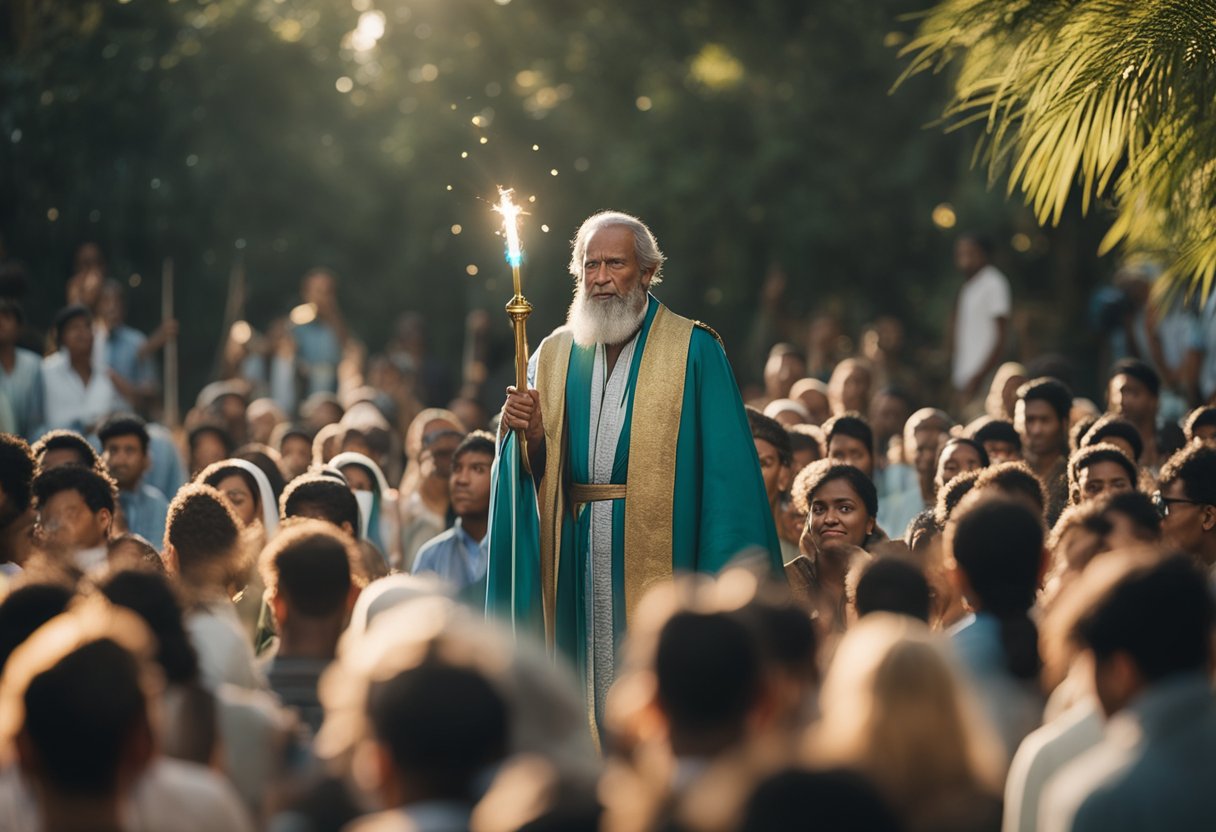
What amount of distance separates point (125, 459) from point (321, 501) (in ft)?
8.62

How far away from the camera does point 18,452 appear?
747cm

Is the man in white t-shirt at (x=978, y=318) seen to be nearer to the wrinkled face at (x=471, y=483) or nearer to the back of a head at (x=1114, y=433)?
the back of a head at (x=1114, y=433)

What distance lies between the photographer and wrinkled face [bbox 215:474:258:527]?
8.54 meters

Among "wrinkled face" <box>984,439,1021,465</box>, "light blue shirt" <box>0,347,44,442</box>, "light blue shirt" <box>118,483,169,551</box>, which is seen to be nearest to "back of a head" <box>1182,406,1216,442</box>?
"wrinkled face" <box>984,439,1021,465</box>

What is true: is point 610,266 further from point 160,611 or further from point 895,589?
point 160,611

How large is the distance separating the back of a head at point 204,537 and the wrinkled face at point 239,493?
1.96 metres

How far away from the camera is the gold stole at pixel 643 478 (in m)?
7.48

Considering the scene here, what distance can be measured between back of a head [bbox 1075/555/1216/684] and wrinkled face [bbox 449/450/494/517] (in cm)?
540

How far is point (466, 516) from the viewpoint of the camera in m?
9.08

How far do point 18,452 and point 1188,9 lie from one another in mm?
4816

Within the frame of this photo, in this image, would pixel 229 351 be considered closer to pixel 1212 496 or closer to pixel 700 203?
pixel 700 203

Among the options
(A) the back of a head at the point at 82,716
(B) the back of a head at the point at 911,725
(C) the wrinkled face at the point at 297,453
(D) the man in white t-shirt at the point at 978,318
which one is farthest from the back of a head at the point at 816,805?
(D) the man in white t-shirt at the point at 978,318

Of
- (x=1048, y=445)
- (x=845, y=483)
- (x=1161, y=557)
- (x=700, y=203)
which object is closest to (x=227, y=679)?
(x=1161, y=557)

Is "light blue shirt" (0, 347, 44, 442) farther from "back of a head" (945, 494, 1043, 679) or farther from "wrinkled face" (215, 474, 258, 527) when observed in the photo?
"back of a head" (945, 494, 1043, 679)
